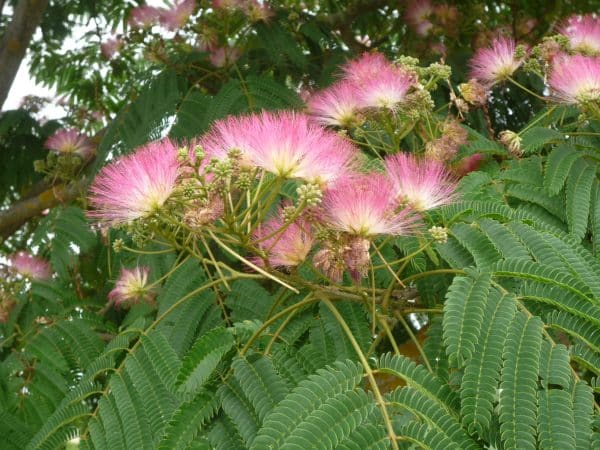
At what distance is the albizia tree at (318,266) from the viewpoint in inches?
60.1

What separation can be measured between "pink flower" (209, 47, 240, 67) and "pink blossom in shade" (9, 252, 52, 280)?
122 cm

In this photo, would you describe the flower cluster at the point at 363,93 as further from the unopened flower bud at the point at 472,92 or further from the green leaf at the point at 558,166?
the green leaf at the point at 558,166

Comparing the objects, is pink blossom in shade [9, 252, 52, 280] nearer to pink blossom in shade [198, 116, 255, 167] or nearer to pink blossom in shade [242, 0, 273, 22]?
pink blossom in shade [242, 0, 273, 22]

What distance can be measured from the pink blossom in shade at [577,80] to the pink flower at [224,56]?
1544 millimetres

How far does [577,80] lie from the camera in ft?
8.38

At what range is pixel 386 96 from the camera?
2.50 metres

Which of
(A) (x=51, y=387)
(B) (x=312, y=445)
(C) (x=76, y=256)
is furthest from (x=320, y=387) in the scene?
(C) (x=76, y=256)

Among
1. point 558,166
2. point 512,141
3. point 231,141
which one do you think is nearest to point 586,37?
point 512,141

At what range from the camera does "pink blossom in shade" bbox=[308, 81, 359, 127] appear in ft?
8.63

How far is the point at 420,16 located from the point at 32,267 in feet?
8.36

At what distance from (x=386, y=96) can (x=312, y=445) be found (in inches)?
55.0

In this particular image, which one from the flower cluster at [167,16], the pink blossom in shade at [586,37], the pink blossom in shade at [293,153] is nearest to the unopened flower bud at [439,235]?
the pink blossom in shade at [293,153]

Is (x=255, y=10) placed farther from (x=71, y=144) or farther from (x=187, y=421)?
(x=187, y=421)

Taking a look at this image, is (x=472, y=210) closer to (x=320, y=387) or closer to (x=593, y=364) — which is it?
(x=593, y=364)
